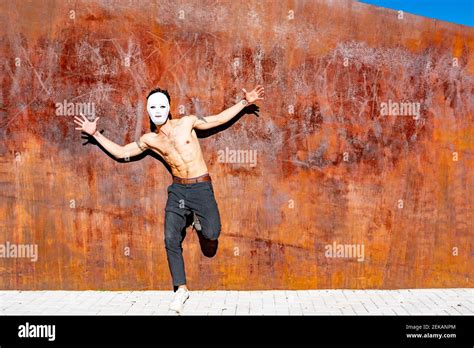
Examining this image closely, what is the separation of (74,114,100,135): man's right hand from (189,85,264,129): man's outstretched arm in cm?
117

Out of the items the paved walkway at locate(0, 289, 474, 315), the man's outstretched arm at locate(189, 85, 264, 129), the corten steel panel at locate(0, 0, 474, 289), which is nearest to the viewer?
the paved walkway at locate(0, 289, 474, 315)

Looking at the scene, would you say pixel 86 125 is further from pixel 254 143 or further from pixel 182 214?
pixel 254 143

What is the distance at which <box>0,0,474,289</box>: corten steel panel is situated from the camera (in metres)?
7.35

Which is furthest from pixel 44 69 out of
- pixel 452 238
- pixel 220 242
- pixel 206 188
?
pixel 452 238

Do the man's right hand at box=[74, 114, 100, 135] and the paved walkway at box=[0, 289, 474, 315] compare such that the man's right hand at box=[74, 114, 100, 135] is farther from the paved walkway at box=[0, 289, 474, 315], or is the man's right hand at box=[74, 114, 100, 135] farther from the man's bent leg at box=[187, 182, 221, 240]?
the paved walkway at box=[0, 289, 474, 315]

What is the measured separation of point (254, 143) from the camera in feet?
24.2

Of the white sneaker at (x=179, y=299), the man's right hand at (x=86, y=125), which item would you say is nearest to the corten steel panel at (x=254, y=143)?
the man's right hand at (x=86, y=125)

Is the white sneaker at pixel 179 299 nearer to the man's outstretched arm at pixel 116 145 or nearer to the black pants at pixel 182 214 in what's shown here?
the black pants at pixel 182 214

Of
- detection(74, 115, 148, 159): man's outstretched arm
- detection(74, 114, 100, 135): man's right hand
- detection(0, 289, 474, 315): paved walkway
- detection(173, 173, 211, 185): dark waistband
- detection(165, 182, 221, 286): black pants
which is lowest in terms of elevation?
detection(0, 289, 474, 315): paved walkway

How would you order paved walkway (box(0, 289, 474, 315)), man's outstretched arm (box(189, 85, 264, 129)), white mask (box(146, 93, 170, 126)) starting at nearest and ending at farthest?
1. paved walkway (box(0, 289, 474, 315))
2. white mask (box(146, 93, 170, 126))
3. man's outstretched arm (box(189, 85, 264, 129))

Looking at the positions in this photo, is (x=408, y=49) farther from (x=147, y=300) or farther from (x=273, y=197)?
(x=147, y=300)

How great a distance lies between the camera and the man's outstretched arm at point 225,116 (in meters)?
7.20

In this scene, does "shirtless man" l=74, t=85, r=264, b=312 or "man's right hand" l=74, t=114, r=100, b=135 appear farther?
"man's right hand" l=74, t=114, r=100, b=135

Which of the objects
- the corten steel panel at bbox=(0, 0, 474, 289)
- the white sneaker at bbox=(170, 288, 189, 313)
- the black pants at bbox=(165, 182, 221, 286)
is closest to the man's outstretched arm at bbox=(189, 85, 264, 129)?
the corten steel panel at bbox=(0, 0, 474, 289)
